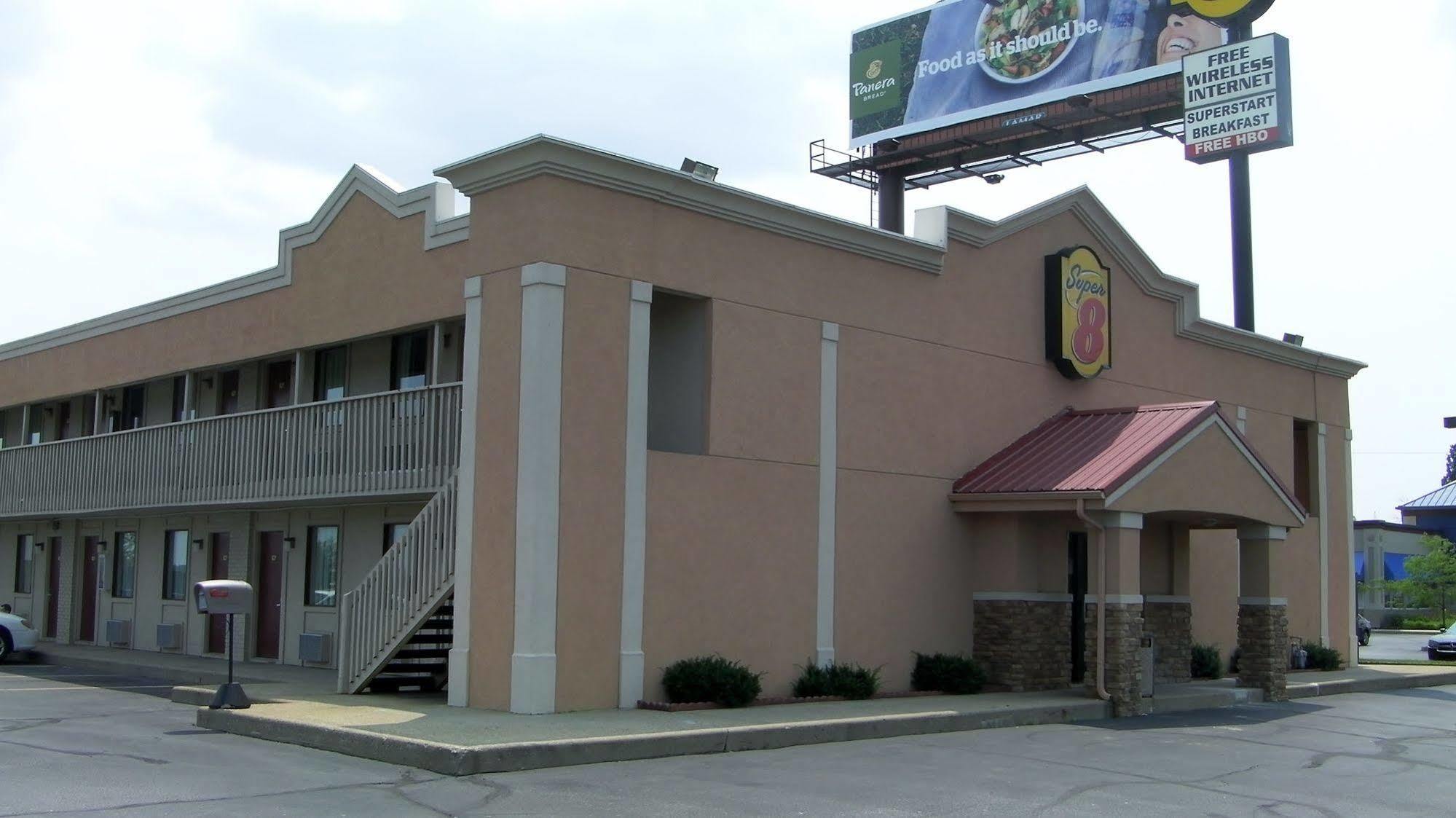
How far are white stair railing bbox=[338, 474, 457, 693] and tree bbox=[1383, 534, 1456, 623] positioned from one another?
5311 cm

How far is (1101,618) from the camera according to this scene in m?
19.0

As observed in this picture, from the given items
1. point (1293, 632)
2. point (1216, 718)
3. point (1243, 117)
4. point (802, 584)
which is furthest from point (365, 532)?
point (1243, 117)

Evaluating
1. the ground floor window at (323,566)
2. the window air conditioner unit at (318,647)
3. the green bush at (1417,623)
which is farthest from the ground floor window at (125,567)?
the green bush at (1417,623)

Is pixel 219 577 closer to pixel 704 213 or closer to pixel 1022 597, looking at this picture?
pixel 704 213

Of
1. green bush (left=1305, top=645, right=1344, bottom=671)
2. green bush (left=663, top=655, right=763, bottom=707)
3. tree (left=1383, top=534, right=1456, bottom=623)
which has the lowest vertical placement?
green bush (left=1305, top=645, right=1344, bottom=671)

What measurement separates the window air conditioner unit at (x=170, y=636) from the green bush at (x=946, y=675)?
1403 centimetres

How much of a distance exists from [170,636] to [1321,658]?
854 inches

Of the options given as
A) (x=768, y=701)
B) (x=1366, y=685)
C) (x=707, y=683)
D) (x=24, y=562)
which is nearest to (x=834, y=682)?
(x=768, y=701)

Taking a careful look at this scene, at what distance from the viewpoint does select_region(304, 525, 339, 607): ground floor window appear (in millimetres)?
23062

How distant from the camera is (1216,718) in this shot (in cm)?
1922

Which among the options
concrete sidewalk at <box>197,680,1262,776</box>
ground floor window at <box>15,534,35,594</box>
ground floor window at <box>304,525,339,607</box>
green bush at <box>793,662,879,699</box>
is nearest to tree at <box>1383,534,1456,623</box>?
concrete sidewalk at <box>197,680,1262,776</box>

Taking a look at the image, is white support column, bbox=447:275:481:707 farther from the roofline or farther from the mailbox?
the mailbox

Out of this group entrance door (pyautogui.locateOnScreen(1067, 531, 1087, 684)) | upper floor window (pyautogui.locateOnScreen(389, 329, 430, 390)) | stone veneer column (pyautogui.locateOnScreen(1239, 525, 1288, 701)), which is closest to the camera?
entrance door (pyautogui.locateOnScreen(1067, 531, 1087, 684))

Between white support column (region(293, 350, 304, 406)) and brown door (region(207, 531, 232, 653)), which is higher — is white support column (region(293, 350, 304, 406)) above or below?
above
